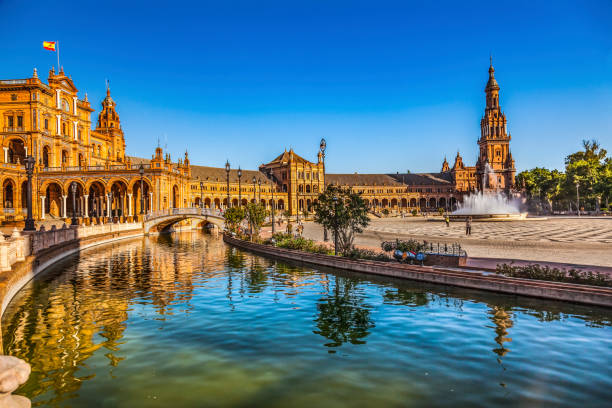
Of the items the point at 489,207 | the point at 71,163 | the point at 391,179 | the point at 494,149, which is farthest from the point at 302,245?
the point at 391,179

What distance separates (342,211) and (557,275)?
1175cm

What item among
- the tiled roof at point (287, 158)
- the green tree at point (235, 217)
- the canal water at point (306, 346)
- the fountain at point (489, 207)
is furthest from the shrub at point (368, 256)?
the tiled roof at point (287, 158)

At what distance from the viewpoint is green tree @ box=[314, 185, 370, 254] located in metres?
24.1

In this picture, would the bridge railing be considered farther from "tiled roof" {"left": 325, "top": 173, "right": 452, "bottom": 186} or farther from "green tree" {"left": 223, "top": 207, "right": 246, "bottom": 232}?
"tiled roof" {"left": 325, "top": 173, "right": 452, "bottom": 186}

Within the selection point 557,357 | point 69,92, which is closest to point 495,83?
point 69,92

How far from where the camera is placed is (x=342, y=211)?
24.2 metres

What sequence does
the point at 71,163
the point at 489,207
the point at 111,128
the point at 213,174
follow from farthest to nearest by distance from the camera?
1. the point at 213,174
2. the point at 489,207
3. the point at 111,128
4. the point at 71,163

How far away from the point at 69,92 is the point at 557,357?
76449 mm

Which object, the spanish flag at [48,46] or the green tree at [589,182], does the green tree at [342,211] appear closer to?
the spanish flag at [48,46]

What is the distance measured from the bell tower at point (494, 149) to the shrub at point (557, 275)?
118 meters

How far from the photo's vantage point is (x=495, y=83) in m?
131

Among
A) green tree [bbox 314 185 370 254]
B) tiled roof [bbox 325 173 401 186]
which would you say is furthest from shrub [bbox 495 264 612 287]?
tiled roof [bbox 325 173 401 186]

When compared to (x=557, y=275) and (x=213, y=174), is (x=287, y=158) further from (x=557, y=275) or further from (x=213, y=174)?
(x=557, y=275)

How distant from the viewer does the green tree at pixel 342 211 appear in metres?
24.1
